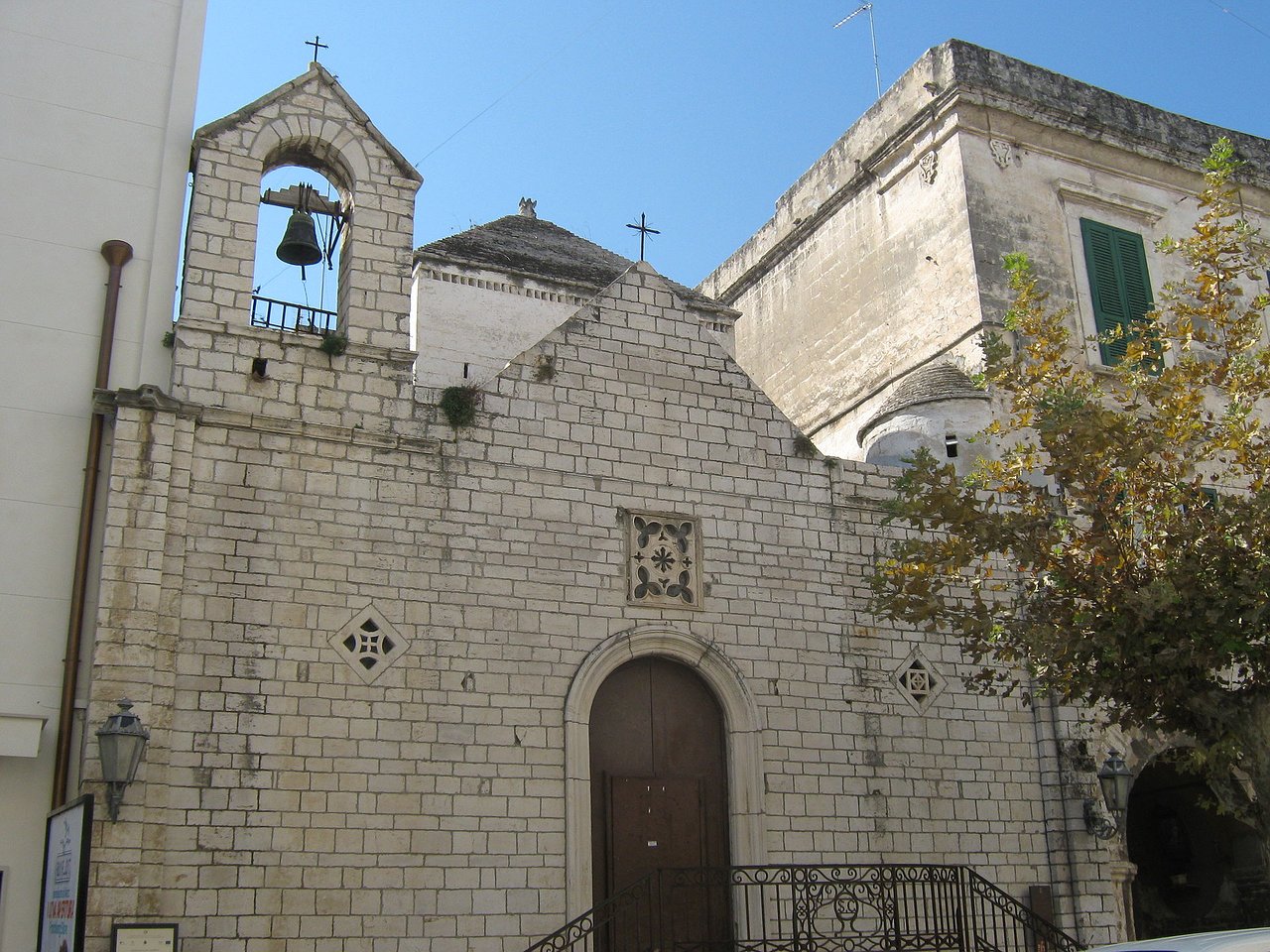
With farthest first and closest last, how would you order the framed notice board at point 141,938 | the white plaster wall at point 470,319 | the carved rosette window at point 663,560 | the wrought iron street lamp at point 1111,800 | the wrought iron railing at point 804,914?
the white plaster wall at point 470,319 < the wrought iron street lamp at point 1111,800 < the carved rosette window at point 663,560 < the wrought iron railing at point 804,914 < the framed notice board at point 141,938

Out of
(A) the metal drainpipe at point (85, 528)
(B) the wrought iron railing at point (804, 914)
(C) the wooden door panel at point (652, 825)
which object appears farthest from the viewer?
(C) the wooden door panel at point (652, 825)

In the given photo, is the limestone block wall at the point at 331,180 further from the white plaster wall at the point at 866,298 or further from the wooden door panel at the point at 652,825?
the white plaster wall at the point at 866,298

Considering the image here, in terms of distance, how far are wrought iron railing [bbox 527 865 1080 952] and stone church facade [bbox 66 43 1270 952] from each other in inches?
12.5

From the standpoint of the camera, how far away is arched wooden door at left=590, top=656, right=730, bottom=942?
1072 centimetres

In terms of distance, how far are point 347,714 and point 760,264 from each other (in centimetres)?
1334

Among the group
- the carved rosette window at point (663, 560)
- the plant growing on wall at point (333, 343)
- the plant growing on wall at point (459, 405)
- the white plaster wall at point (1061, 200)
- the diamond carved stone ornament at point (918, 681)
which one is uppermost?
the white plaster wall at point (1061, 200)

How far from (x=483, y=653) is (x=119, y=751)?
2.96m

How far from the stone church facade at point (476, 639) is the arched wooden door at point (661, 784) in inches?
1.2

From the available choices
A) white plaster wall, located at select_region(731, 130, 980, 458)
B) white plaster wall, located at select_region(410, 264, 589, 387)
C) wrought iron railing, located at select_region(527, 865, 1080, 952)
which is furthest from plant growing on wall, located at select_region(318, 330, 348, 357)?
white plaster wall, located at select_region(731, 130, 980, 458)

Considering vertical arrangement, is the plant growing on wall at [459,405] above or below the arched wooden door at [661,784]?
above

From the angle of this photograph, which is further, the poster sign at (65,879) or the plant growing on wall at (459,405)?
the plant growing on wall at (459,405)

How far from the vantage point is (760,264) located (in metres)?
21.5

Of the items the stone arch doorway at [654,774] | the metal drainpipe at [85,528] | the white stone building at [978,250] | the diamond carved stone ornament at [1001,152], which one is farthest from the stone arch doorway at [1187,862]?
the metal drainpipe at [85,528]

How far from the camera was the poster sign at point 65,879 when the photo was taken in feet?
24.4
